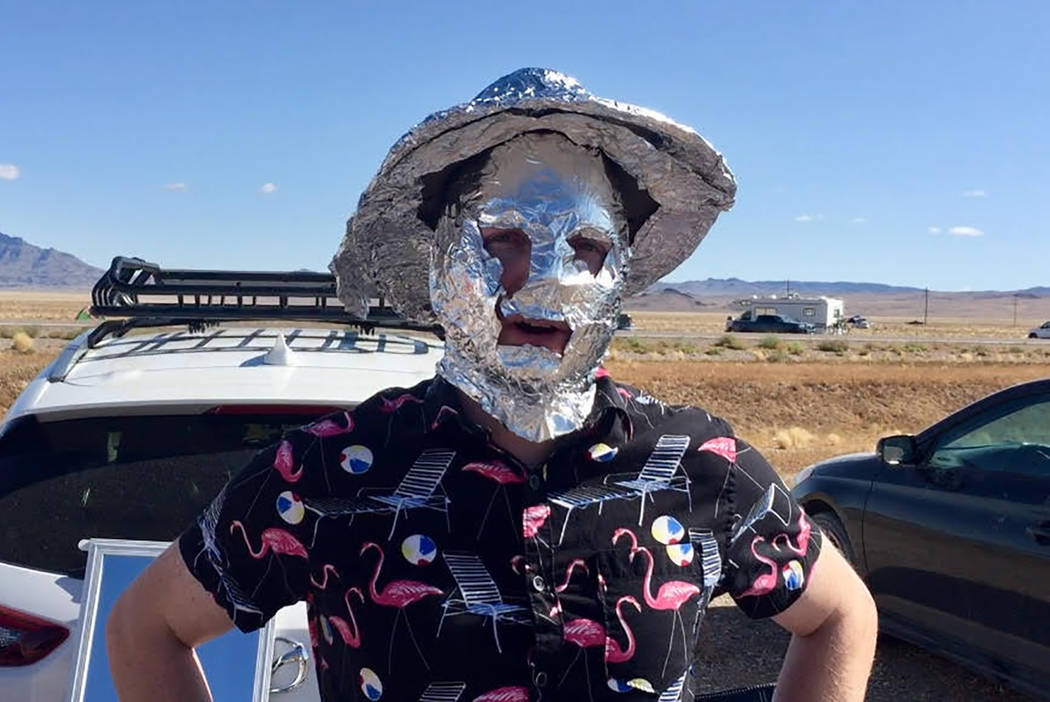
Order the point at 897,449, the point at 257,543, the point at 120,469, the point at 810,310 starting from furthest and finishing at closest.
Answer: the point at 810,310 < the point at 897,449 < the point at 120,469 < the point at 257,543

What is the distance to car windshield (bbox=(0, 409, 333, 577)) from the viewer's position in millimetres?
2580

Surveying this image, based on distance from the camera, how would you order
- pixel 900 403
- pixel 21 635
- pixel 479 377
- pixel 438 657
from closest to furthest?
1. pixel 438 657
2. pixel 479 377
3. pixel 21 635
4. pixel 900 403

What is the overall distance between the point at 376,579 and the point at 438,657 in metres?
0.14

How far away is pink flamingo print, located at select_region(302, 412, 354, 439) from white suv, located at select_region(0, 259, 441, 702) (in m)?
0.90

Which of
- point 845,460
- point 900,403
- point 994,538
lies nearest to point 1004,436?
point 994,538

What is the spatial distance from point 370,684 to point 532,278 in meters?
0.64

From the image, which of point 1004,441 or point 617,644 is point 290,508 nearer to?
point 617,644

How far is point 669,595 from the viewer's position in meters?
1.45

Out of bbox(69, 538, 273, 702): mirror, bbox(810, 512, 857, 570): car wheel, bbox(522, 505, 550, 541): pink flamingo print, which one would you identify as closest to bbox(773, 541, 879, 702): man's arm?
bbox(522, 505, 550, 541): pink flamingo print

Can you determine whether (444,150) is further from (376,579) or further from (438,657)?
(438,657)

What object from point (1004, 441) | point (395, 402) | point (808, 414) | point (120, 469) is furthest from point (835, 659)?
point (808, 414)

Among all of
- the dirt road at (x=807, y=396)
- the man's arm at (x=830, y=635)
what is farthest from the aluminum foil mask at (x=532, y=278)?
the dirt road at (x=807, y=396)

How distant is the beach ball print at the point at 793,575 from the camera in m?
1.53

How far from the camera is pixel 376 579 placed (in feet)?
4.64
